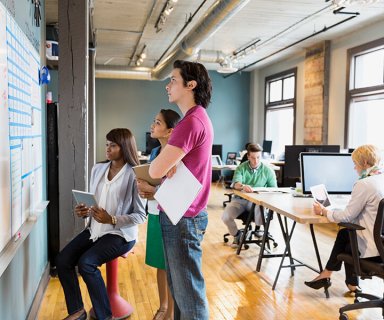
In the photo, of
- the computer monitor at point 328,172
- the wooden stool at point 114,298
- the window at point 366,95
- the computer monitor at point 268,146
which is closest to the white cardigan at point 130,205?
the wooden stool at point 114,298

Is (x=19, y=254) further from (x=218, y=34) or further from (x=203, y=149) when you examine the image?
(x=218, y=34)

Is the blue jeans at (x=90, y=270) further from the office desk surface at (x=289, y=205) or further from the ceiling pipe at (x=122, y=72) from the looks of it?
the ceiling pipe at (x=122, y=72)

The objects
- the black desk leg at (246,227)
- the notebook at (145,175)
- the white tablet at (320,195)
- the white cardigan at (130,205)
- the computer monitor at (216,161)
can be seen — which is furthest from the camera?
the computer monitor at (216,161)

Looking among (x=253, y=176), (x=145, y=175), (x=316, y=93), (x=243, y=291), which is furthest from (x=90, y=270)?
(x=316, y=93)

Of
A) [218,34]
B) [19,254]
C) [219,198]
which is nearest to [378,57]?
[218,34]

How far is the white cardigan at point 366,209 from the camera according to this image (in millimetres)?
2775

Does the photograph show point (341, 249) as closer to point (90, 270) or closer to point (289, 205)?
point (289, 205)

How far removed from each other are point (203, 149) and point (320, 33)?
6726mm

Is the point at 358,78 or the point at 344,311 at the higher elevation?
the point at 358,78

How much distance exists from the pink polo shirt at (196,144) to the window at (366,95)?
20.0 feet

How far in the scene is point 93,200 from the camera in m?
2.52

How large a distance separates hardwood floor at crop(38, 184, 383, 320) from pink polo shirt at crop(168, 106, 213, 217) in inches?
60.1

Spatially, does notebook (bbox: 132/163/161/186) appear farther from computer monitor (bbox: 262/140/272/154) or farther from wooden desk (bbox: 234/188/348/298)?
computer monitor (bbox: 262/140/272/154)

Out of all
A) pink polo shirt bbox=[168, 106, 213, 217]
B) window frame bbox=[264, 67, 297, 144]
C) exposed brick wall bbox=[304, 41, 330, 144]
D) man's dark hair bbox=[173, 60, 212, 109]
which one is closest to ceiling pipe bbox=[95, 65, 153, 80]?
window frame bbox=[264, 67, 297, 144]
